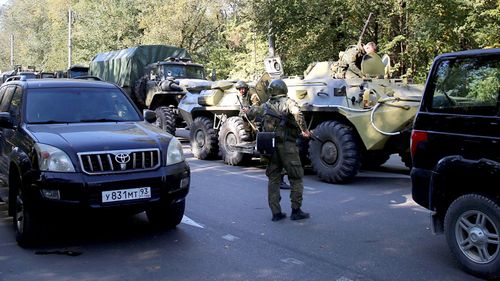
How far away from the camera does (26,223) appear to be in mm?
5449

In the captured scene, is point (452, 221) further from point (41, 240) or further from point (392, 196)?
point (41, 240)

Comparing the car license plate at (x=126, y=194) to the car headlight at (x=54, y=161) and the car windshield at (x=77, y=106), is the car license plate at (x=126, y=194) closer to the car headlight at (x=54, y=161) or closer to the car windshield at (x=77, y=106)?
the car headlight at (x=54, y=161)

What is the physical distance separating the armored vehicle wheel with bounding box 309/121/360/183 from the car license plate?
13.8ft

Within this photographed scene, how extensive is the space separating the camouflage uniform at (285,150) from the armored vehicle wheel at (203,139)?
18.1ft

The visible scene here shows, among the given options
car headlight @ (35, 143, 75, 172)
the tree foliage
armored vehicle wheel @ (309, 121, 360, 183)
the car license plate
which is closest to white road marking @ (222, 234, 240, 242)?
the car license plate

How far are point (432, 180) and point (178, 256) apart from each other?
245cm

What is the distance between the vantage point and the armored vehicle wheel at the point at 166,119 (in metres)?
15.4

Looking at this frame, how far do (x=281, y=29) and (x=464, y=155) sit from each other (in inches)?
697

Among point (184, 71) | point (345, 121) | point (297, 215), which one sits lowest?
point (297, 215)

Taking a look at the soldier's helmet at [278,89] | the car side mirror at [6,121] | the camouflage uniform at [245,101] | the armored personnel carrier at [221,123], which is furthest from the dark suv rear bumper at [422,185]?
the camouflage uniform at [245,101]

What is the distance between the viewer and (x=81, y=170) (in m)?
5.25

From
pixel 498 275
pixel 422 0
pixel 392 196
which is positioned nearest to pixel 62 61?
pixel 422 0

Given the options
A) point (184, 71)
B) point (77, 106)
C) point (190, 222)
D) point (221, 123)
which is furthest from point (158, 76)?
point (190, 222)

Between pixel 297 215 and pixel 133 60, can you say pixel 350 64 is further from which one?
pixel 133 60
